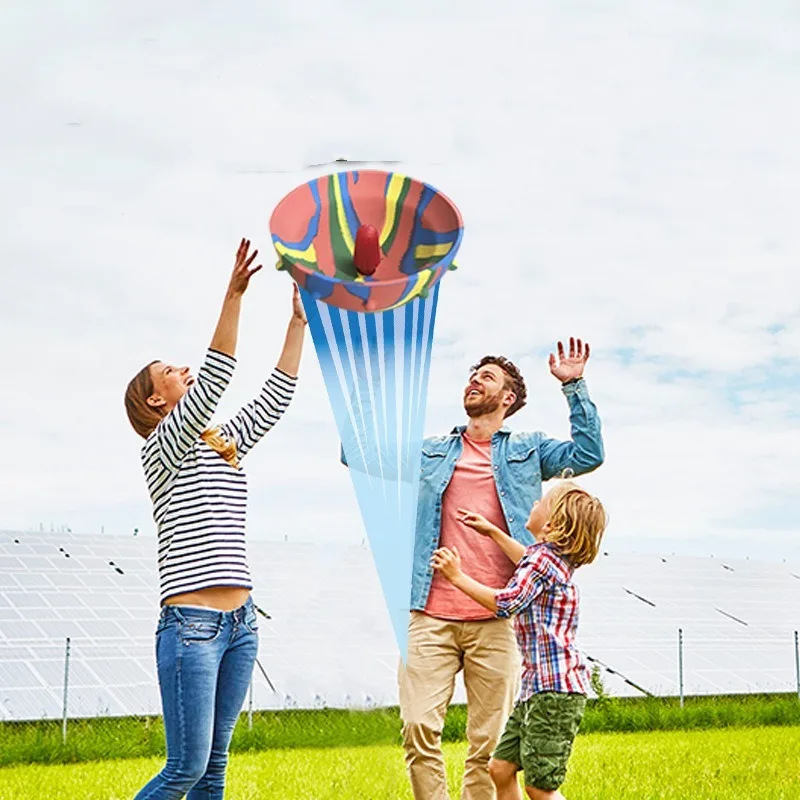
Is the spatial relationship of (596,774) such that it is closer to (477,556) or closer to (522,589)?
(477,556)

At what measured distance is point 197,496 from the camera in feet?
10.7

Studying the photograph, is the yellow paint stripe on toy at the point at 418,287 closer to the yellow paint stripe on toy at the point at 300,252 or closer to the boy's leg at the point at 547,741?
the yellow paint stripe on toy at the point at 300,252

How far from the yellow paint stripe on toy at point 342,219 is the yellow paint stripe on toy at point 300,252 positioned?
0.08 metres

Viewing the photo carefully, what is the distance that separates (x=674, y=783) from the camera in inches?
246

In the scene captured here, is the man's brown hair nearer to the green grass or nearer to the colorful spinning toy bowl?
the colorful spinning toy bowl

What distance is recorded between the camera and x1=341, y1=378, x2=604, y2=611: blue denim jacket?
401 cm

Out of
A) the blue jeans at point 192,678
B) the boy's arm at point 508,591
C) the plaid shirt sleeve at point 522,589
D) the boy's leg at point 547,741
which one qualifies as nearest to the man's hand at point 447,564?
the boy's arm at point 508,591

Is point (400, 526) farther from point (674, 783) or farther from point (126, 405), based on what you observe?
point (674, 783)

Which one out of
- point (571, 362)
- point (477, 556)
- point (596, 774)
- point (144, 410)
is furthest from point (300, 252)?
point (596, 774)

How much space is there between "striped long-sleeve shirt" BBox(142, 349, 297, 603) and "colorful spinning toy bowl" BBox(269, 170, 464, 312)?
1.08ft

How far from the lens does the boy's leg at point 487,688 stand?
3.93 m

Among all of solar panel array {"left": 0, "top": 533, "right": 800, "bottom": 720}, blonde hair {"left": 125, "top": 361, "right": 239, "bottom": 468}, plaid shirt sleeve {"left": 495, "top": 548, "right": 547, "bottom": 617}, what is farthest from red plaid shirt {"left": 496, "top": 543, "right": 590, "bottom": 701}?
blonde hair {"left": 125, "top": 361, "right": 239, "bottom": 468}

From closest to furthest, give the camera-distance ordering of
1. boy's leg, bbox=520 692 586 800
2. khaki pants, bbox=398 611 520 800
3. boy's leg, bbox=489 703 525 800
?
boy's leg, bbox=520 692 586 800 → boy's leg, bbox=489 703 525 800 → khaki pants, bbox=398 611 520 800

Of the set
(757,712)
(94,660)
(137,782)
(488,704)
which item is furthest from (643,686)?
(488,704)
